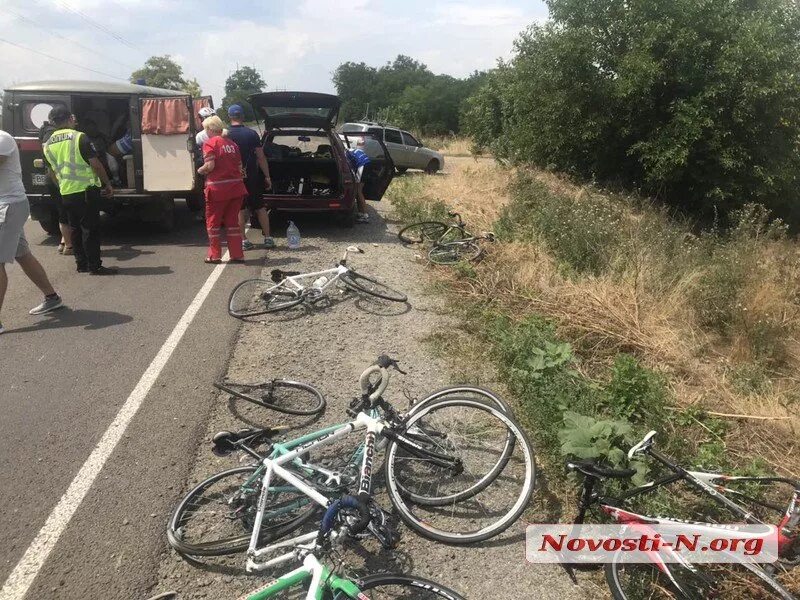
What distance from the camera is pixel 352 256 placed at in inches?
323

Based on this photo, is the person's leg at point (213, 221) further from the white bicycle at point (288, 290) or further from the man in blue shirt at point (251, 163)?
the white bicycle at point (288, 290)

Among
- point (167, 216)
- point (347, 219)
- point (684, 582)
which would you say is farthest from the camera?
point (347, 219)

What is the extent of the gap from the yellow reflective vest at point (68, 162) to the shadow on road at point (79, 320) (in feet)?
5.51

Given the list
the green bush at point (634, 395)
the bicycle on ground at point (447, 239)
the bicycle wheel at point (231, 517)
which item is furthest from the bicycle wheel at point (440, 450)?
the bicycle on ground at point (447, 239)

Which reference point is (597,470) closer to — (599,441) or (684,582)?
(599,441)

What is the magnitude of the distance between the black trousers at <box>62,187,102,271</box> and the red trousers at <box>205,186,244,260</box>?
129cm

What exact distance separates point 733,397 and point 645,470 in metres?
1.87

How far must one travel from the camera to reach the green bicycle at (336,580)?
7.15ft

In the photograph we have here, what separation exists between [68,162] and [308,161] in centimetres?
412

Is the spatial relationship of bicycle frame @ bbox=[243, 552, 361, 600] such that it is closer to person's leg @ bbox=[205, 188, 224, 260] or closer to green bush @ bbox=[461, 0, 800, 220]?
person's leg @ bbox=[205, 188, 224, 260]

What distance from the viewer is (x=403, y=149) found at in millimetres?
20250

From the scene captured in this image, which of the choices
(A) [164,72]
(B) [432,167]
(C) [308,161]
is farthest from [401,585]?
(A) [164,72]

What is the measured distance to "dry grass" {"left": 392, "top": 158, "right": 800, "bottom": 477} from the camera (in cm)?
419

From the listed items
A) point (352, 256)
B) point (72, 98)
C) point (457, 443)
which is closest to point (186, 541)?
point (457, 443)
